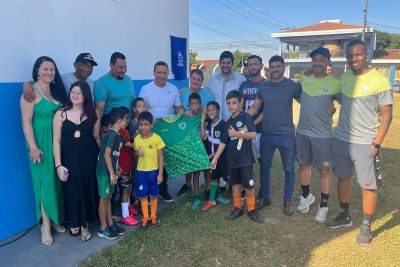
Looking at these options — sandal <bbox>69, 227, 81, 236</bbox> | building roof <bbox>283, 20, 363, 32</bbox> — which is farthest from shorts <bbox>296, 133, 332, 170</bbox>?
building roof <bbox>283, 20, 363, 32</bbox>

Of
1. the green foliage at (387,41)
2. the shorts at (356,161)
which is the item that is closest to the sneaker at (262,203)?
the shorts at (356,161)

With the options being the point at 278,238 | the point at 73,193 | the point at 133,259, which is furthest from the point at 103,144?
the point at 278,238

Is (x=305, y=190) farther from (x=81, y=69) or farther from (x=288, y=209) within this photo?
(x=81, y=69)

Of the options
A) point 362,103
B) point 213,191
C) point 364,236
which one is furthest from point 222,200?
point 362,103

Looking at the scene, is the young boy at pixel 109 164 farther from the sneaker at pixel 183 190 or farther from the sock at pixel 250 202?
the sock at pixel 250 202

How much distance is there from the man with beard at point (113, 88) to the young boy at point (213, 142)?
3.56 feet

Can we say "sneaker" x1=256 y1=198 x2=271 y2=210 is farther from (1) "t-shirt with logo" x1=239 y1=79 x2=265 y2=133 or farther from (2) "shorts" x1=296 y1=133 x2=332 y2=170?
(1) "t-shirt with logo" x1=239 y1=79 x2=265 y2=133

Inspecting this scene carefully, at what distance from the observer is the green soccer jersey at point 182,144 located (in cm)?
441

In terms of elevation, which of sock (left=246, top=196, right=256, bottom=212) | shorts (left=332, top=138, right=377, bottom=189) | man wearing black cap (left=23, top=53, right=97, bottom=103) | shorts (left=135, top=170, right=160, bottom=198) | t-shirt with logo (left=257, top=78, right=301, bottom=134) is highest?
man wearing black cap (left=23, top=53, right=97, bottom=103)

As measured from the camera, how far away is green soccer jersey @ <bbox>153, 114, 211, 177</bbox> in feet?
14.5

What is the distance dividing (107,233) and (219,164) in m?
1.67

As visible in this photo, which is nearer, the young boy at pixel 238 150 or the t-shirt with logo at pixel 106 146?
the t-shirt with logo at pixel 106 146

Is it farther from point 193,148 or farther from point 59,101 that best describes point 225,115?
point 59,101

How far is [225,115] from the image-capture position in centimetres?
476
